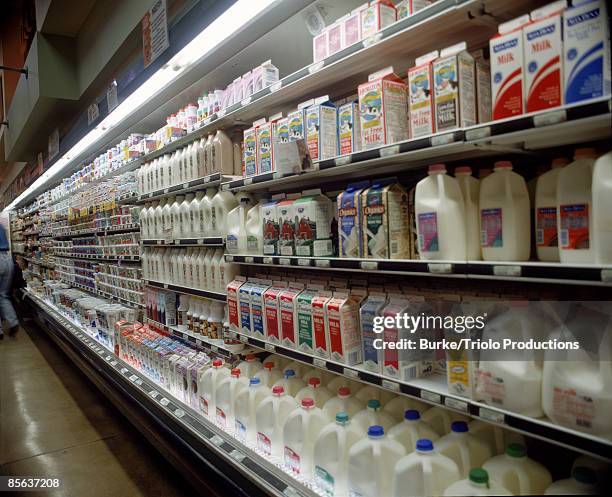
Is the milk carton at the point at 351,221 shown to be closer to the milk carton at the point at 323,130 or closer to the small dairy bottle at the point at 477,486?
the milk carton at the point at 323,130

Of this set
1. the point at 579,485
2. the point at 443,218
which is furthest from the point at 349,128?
the point at 579,485

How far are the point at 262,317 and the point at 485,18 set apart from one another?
179cm

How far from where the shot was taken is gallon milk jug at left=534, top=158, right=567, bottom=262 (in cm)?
145

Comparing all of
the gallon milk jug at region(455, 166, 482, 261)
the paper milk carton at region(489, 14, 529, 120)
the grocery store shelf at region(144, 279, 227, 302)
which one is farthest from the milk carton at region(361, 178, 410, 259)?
the grocery store shelf at region(144, 279, 227, 302)

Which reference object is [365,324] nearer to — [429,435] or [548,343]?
[429,435]

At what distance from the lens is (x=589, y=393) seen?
4.18 feet

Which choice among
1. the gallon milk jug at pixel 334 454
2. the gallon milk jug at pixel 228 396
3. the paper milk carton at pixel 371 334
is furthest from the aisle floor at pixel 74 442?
the paper milk carton at pixel 371 334

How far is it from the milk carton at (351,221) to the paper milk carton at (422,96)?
378mm

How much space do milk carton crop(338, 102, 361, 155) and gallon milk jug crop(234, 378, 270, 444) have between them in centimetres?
137

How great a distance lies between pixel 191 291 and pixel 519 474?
101 inches

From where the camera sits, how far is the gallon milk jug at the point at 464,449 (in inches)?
64.6

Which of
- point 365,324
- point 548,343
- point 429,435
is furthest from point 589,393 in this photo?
point 365,324

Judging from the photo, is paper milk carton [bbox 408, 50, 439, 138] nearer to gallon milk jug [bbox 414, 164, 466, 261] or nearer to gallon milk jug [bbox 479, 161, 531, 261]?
gallon milk jug [bbox 414, 164, 466, 261]

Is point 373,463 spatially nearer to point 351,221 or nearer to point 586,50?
point 351,221
